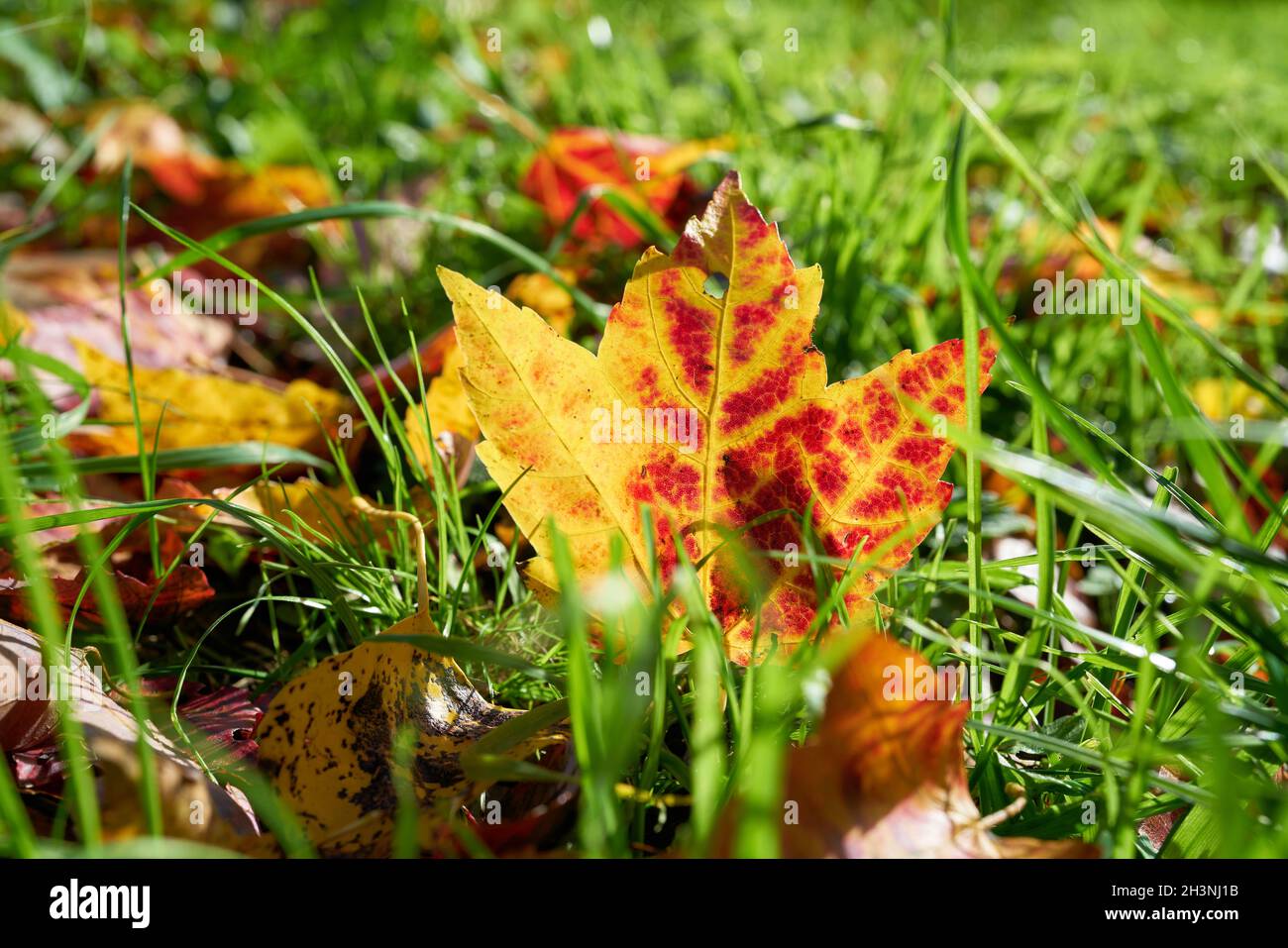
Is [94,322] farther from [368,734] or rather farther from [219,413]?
[368,734]

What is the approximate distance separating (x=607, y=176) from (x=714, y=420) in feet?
3.31

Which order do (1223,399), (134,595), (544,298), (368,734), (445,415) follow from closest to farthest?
1. (368,734)
2. (134,595)
3. (445,415)
4. (544,298)
5. (1223,399)

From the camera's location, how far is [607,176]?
5.37 ft

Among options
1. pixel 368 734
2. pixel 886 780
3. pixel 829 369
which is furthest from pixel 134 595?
pixel 829 369

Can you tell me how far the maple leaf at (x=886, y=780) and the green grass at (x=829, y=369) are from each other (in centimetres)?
3

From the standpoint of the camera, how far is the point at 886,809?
0.59 m

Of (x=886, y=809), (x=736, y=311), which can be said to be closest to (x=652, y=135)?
(x=736, y=311)

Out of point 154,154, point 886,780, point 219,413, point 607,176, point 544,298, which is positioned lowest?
point 886,780

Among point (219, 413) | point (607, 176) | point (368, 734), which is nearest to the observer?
point (368, 734)

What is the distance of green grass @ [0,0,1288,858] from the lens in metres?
0.62

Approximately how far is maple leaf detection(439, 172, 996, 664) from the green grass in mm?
54

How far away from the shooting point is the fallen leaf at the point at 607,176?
157 centimetres
